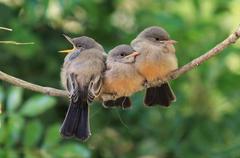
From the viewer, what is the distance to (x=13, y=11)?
278 inches

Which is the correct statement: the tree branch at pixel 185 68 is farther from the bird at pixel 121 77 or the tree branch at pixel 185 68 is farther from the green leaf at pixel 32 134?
the green leaf at pixel 32 134

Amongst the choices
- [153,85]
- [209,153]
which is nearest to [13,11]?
[209,153]

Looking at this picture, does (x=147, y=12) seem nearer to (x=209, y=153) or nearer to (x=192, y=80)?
(x=192, y=80)

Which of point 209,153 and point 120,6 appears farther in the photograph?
point 120,6

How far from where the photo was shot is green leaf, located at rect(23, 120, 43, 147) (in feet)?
18.4

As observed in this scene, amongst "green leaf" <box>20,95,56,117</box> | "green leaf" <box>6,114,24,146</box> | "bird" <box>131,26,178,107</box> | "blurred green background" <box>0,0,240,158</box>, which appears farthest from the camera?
"blurred green background" <box>0,0,240,158</box>

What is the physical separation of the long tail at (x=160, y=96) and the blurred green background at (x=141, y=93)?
169 cm

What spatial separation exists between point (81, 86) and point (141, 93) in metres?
2.25

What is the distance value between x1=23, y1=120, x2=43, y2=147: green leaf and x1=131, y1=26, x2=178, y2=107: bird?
1.04 m

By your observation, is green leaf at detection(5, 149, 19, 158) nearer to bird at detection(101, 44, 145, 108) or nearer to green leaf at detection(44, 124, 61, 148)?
green leaf at detection(44, 124, 61, 148)

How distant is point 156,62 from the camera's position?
187 inches

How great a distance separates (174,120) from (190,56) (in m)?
0.62

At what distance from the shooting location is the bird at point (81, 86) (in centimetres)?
438

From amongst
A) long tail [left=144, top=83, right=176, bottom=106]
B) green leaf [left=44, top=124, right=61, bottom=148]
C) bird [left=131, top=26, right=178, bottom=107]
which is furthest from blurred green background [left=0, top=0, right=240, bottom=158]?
long tail [left=144, top=83, right=176, bottom=106]
